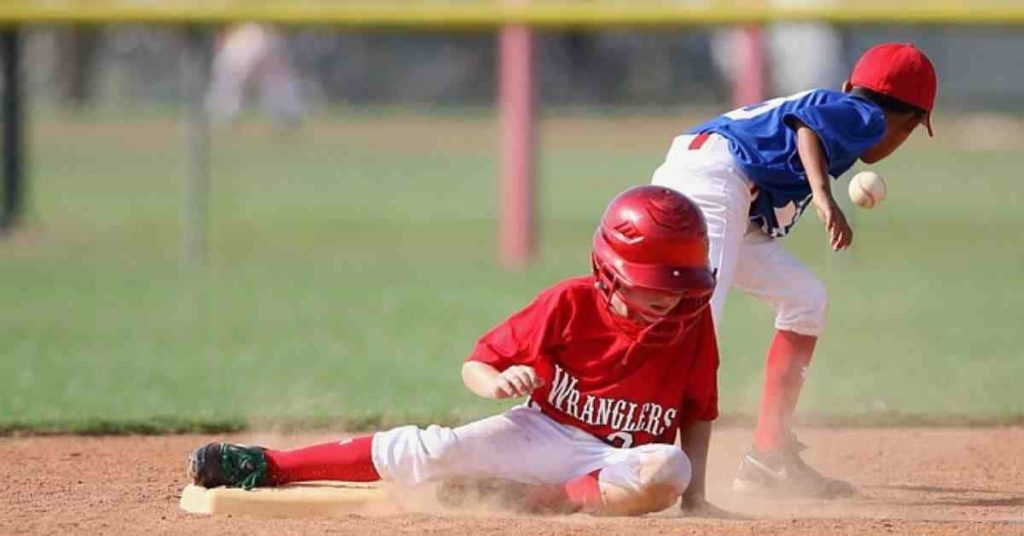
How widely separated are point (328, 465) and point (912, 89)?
206cm

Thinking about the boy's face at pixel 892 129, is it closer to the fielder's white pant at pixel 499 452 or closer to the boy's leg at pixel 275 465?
the fielder's white pant at pixel 499 452

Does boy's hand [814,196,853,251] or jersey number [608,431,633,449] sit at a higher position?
boy's hand [814,196,853,251]

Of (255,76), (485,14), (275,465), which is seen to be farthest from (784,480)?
(255,76)

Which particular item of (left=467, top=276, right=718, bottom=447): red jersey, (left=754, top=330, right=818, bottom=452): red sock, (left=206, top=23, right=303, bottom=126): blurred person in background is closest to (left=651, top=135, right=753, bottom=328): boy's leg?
(left=754, top=330, right=818, bottom=452): red sock

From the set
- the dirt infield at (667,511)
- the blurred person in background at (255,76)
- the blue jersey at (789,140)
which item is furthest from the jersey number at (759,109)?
the blurred person in background at (255,76)

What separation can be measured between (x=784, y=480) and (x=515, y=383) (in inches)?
58.4

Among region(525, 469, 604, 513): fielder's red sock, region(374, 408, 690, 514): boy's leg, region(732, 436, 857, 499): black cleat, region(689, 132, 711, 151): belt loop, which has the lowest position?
region(732, 436, 857, 499): black cleat

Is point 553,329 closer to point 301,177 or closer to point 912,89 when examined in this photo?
point 912,89

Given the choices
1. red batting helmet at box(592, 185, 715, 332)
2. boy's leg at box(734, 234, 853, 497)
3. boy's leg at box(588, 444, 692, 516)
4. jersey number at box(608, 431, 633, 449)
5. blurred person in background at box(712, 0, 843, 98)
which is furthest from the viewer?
blurred person in background at box(712, 0, 843, 98)

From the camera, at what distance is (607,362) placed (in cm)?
480

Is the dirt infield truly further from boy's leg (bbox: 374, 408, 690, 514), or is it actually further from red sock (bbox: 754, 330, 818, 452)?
red sock (bbox: 754, 330, 818, 452)

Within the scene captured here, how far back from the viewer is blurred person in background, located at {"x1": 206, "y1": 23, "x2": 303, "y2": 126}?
26.4 meters

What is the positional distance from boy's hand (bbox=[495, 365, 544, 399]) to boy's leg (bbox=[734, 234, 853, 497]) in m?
1.39

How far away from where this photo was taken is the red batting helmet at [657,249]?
14.9 feet
